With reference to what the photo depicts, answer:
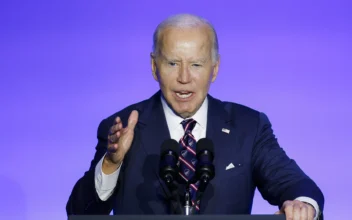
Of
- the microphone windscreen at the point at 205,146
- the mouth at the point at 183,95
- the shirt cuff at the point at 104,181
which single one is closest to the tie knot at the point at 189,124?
the mouth at the point at 183,95

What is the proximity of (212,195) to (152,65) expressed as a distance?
644 mm

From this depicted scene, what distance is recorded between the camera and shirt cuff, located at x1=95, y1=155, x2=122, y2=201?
268cm

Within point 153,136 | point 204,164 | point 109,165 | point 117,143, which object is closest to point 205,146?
point 204,164

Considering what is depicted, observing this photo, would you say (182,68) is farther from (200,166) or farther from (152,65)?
(200,166)

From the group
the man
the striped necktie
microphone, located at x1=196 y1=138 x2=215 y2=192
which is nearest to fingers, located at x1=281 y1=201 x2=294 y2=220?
microphone, located at x1=196 y1=138 x2=215 y2=192

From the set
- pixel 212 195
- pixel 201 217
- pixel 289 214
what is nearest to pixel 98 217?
pixel 201 217

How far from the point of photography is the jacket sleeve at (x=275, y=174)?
2.67m

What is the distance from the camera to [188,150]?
2.84m

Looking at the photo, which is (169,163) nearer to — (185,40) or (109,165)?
(109,165)

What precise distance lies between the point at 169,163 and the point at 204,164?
0.11m

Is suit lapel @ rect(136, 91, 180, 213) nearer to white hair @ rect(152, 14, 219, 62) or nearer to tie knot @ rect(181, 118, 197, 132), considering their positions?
tie knot @ rect(181, 118, 197, 132)

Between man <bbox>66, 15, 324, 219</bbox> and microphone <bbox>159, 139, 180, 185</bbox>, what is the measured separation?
1.43 ft

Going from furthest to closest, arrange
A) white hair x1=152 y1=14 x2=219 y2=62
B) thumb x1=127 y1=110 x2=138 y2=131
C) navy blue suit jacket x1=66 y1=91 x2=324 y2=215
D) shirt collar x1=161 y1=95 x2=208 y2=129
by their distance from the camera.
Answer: shirt collar x1=161 y1=95 x2=208 y2=129
white hair x1=152 y1=14 x2=219 y2=62
navy blue suit jacket x1=66 y1=91 x2=324 y2=215
thumb x1=127 y1=110 x2=138 y2=131

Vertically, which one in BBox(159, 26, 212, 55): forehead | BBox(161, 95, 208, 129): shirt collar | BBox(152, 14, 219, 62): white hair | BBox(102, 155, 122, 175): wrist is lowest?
BBox(102, 155, 122, 175): wrist
